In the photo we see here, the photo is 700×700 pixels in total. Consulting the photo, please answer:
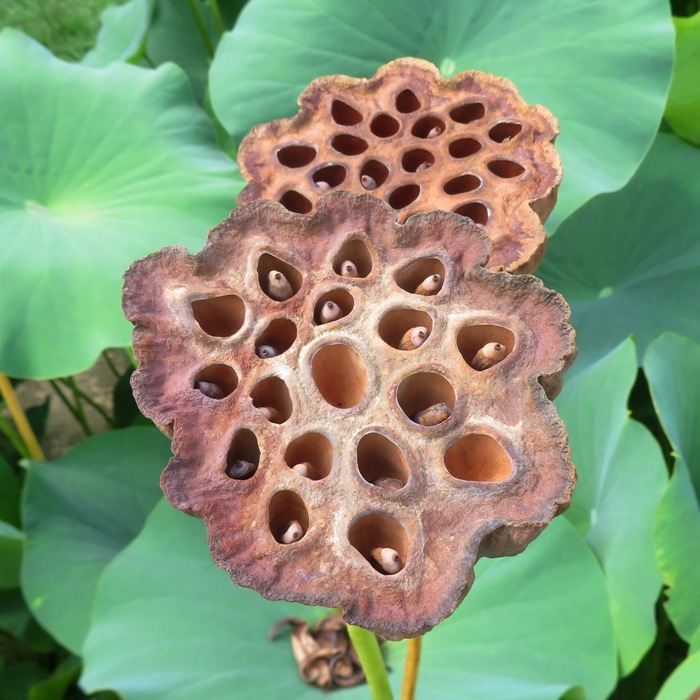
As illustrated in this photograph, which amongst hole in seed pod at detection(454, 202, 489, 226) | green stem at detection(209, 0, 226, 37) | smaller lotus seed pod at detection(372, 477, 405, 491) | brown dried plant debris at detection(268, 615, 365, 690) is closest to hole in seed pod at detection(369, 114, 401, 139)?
hole in seed pod at detection(454, 202, 489, 226)

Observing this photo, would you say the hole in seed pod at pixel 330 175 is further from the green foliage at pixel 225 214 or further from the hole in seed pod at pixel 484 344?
the green foliage at pixel 225 214

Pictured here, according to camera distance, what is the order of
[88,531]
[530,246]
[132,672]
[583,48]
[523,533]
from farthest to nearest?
[88,531] → [583,48] → [132,672] → [530,246] → [523,533]

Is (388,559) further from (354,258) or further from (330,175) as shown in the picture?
(330,175)

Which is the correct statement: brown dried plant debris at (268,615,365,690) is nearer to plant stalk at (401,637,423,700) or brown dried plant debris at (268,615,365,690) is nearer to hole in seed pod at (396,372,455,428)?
plant stalk at (401,637,423,700)

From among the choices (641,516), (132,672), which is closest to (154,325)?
(132,672)

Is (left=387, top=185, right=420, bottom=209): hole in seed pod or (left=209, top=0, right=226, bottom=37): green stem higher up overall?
(left=387, top=185, right=420, bottom=209): hole in seed pod

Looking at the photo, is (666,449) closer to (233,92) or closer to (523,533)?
(233,92)

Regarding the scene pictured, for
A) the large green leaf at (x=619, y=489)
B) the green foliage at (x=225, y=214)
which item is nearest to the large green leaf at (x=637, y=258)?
the green foliage at (x=225, y=214)

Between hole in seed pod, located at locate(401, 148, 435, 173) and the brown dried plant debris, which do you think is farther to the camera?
the brown dried plant debris
